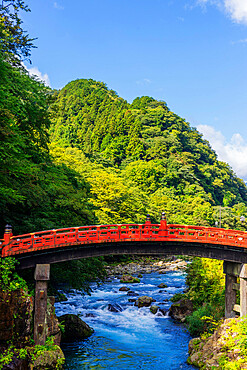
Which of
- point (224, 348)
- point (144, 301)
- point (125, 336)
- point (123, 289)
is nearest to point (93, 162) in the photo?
point (123, 289)

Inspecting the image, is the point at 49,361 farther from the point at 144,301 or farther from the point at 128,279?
the point at 128,279

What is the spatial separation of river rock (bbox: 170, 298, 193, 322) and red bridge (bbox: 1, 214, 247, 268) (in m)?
9.79

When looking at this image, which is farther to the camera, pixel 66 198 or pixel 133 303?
pixel 133 303

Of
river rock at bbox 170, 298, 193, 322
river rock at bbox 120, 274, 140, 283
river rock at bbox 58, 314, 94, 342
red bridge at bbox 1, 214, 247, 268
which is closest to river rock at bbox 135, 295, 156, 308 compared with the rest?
river rock at bbox 170, 298, 193, 322

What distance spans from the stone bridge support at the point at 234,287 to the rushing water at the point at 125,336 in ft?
13.7

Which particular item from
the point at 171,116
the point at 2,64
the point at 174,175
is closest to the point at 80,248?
the point at 2,64

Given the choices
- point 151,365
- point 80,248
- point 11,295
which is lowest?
point 151,365

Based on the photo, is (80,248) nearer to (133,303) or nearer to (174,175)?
(133,303)

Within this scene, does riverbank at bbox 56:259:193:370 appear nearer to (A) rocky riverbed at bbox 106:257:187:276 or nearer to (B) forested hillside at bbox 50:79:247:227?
(A) rocky riverbed at bbox 106:257:187:276

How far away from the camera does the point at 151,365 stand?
851 inches

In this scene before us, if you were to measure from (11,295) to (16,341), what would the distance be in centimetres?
243

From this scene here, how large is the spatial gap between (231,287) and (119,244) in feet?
25.9

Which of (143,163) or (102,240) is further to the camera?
(143,163)

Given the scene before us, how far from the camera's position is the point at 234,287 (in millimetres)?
23172
